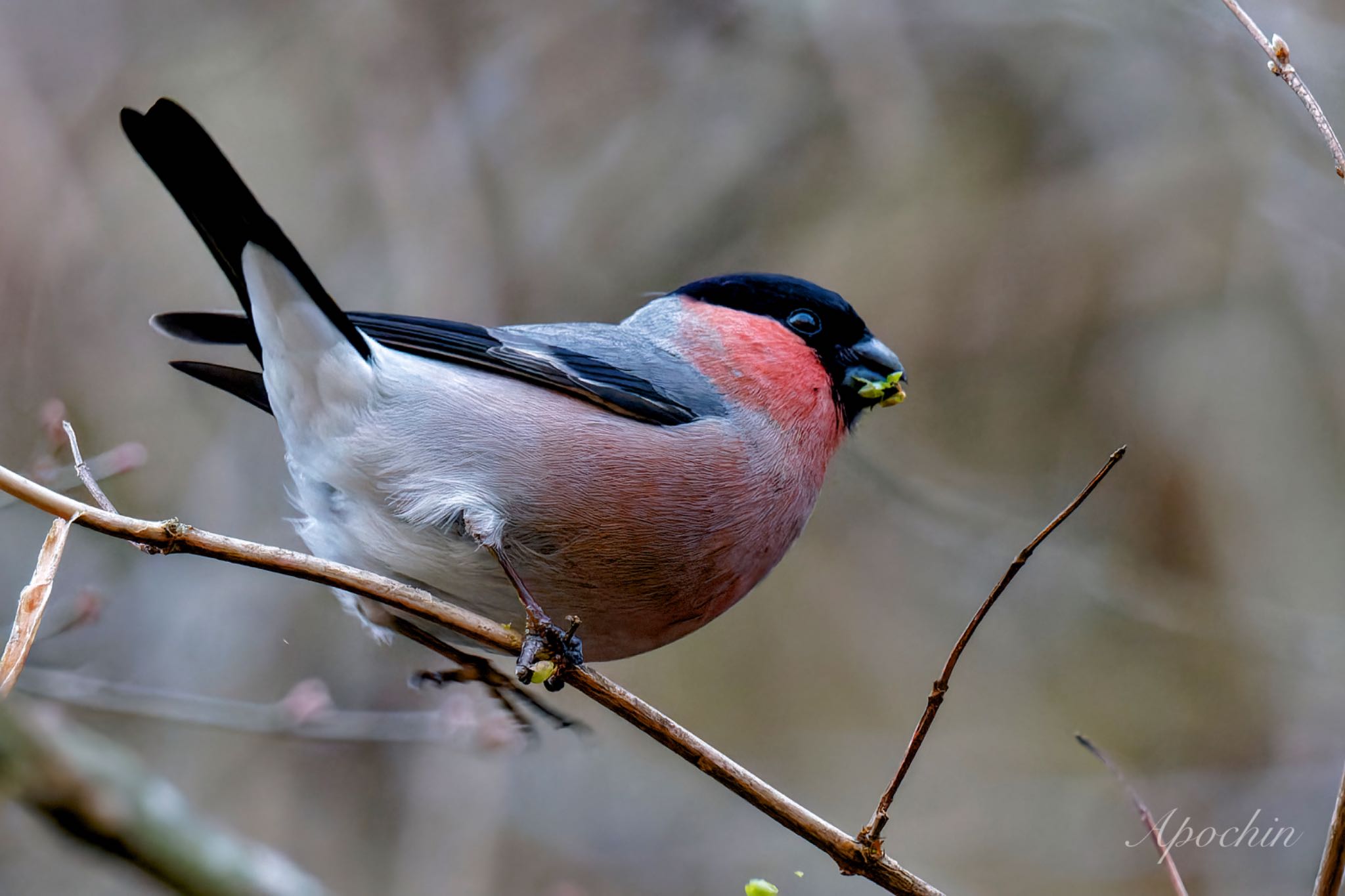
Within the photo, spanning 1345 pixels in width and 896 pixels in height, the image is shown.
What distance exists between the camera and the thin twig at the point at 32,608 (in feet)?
5.96

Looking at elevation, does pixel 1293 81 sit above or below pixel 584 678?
above

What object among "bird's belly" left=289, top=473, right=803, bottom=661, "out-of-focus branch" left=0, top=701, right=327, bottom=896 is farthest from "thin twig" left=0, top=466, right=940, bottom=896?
"out-of-focus branch" left=0, top=701, right=327, bottom=896

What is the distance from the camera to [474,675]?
307 cm

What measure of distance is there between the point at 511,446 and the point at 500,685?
67cm

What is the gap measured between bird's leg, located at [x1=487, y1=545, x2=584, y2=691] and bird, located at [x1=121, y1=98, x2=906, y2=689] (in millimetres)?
13

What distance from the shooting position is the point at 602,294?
5.34 m

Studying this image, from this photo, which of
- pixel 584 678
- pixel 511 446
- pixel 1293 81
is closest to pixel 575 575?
pixel 511 446

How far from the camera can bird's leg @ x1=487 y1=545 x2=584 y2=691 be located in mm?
2393

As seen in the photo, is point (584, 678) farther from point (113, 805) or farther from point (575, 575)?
point (113, 805)

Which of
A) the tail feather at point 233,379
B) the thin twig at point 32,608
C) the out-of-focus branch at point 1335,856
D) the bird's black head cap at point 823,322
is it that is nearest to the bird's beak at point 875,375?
the bird's black head cap at point 823,322

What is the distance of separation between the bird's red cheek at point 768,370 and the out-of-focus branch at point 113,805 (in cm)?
232

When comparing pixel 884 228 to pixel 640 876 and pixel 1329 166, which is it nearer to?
pixel 1329 166

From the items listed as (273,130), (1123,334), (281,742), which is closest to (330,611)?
(281,742)

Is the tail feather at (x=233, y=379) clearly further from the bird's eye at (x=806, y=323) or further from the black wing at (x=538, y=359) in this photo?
the bird's eye at (x=806, y=323)
